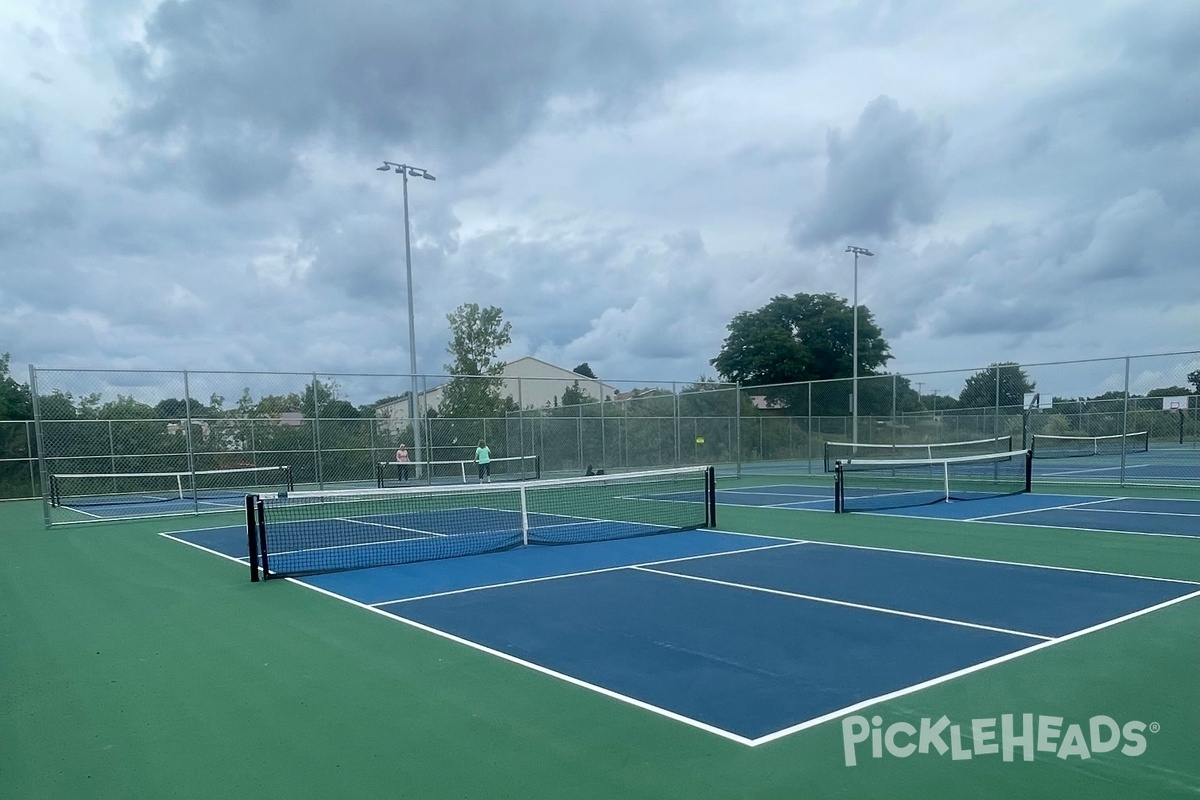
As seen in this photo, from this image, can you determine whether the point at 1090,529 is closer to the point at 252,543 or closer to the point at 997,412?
the point at 997,412

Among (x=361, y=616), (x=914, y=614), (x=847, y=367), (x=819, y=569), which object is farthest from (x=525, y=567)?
(x=847, y=367)

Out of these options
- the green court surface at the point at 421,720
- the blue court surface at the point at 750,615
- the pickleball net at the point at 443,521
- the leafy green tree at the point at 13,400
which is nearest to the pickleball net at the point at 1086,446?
the pickleball net at the point at 443,521

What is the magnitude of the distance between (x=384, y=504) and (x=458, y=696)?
48.2 feet

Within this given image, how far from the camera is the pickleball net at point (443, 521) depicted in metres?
10.9

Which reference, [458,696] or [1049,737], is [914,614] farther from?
[458,696]

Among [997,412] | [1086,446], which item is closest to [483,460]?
[997,412]

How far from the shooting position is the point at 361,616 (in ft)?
26.0

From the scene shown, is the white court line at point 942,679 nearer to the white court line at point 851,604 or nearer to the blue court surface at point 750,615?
the blue court surface at point 750,615

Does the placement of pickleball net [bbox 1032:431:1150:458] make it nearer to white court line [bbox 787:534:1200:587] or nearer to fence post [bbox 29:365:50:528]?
white court line [bbox 787:534:1200:587]

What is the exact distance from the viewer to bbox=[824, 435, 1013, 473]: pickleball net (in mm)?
21922

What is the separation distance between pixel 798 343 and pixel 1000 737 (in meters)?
56.5

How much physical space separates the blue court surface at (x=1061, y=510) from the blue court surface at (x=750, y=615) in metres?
4.48

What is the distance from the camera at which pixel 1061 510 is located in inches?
616

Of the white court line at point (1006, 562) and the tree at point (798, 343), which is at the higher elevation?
the tree at point (798, 343)
